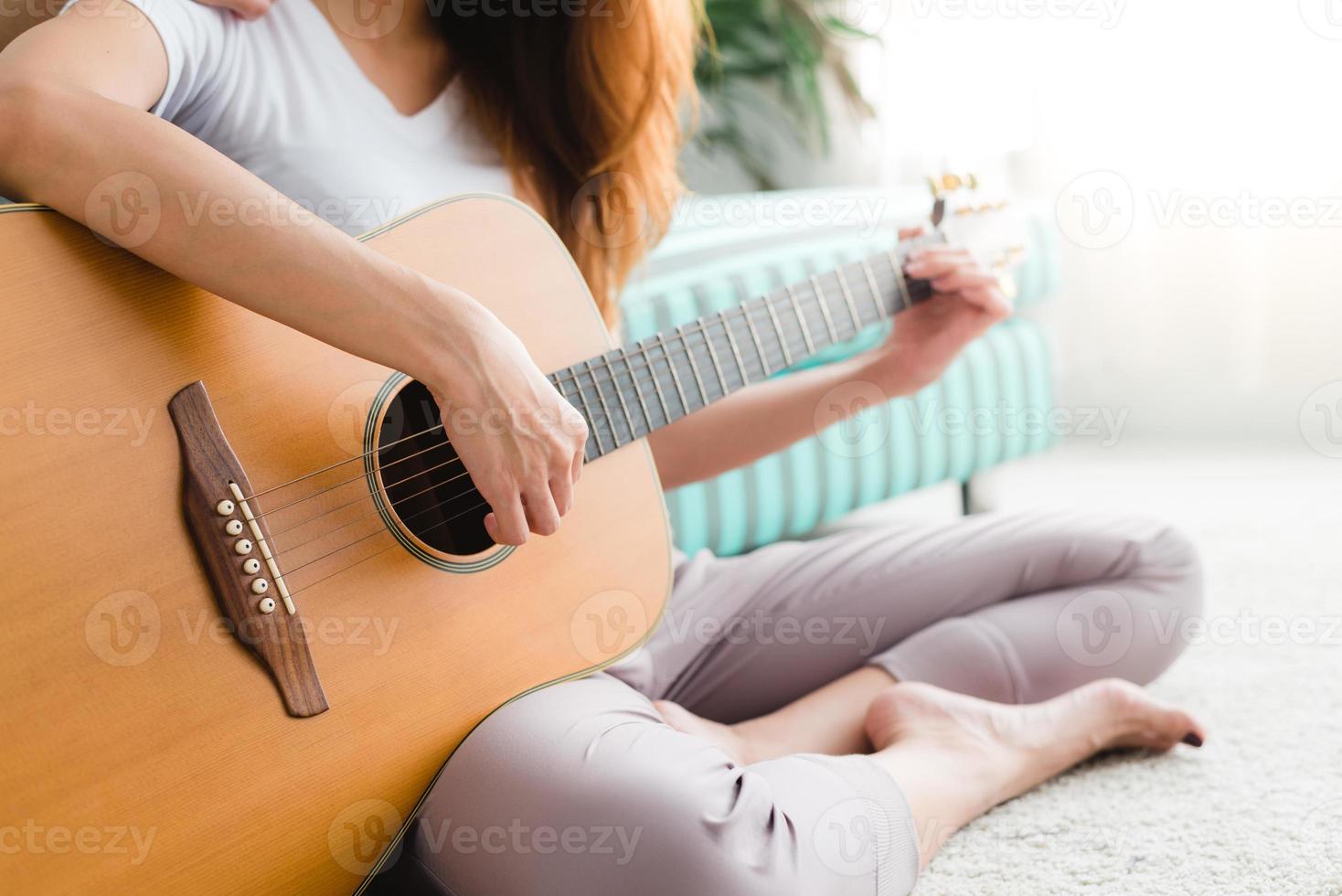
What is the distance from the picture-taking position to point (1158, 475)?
7.72 feet

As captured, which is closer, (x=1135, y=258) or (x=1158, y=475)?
(x=1158, y=475)

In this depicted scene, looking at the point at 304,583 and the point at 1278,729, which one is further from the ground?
the point at 304,583

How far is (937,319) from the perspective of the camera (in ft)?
3.76

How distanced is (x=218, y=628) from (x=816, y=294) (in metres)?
0.64

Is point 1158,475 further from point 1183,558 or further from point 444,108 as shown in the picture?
point 444,108

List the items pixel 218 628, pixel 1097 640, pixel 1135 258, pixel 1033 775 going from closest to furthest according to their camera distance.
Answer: pixel 218 628, pixel 1033 775, pixel 1097 640, pixel 1135 258

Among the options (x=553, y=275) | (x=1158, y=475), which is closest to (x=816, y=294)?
(x=553, y=275)

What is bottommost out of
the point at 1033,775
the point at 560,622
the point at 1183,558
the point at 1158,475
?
the point at 1158,475

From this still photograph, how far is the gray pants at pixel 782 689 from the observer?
2.31 ft

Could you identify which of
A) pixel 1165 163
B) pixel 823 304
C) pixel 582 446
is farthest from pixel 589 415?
pixel 1165 163

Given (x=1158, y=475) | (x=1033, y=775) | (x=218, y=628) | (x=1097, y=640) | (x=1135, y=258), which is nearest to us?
(x=218, y=628)

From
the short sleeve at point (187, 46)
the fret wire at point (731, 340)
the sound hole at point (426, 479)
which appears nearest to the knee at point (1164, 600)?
the fret wire at point (731, 340)

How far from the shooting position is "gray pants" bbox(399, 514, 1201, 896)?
0.70 metres

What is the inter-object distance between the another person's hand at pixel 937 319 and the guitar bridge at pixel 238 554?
2.27 feet
